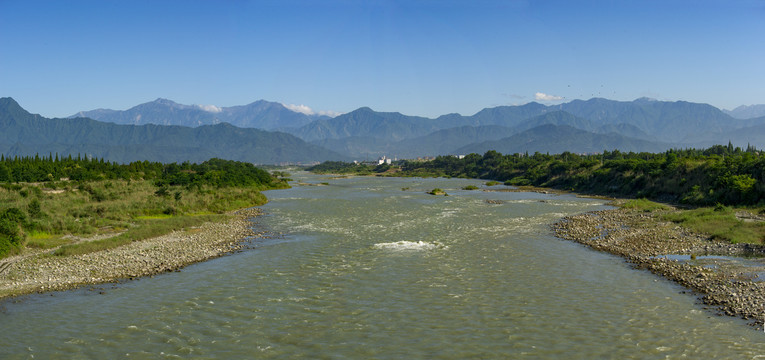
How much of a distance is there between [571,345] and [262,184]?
9906 centimetres

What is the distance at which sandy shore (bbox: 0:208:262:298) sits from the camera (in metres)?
21.3

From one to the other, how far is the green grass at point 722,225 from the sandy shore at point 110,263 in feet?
112

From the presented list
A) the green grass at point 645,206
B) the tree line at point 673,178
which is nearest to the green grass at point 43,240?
the green grass at point 645,206

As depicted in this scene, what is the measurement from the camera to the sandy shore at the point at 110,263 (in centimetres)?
2127

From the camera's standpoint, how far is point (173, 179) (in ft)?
250

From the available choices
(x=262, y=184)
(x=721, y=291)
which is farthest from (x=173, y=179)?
(x=721, y=291)

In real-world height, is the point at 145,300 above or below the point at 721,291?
below

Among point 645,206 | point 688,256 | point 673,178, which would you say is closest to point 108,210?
point 688,256

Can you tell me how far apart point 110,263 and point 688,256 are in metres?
33.6

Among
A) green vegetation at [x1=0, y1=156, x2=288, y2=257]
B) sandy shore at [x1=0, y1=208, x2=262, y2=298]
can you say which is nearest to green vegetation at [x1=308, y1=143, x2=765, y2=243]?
sandy shore at [x1=0, y1=208, x2=262, y2=298]

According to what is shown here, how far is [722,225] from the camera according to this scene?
112 ft

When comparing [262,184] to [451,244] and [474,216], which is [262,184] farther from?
[451,244]

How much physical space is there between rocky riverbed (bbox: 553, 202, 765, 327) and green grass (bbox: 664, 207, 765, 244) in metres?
0.99

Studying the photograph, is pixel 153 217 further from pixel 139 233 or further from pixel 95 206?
pixel 139 233
